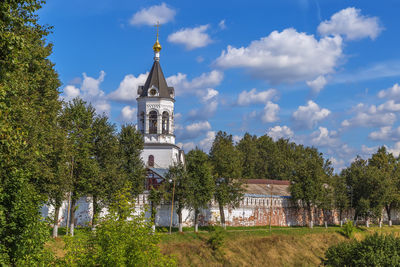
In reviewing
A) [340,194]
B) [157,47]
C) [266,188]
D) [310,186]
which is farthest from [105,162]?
[340,194]

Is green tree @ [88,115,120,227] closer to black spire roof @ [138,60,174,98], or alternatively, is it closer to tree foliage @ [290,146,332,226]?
black spire roof @ [138,60,174,98]

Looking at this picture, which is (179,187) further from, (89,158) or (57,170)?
(57,170)

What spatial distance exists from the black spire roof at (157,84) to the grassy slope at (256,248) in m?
18.4

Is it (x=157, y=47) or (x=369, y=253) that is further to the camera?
(x=157, y=47)

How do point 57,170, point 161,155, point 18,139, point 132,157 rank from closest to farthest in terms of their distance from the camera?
1. point 18,139
2. point 57,170
3. point 132,157
4. point 161,155

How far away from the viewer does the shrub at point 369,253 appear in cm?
2878

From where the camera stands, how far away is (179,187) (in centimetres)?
4744

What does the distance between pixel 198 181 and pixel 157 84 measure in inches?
570

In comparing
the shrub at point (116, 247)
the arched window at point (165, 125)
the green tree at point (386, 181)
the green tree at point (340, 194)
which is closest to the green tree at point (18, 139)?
the shrub at point (116, 247)

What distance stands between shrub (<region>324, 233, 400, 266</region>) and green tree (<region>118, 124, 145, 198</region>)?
20.2m

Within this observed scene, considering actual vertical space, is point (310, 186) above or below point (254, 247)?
above

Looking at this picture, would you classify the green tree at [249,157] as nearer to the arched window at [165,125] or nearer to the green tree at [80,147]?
the arched window at [165,125]

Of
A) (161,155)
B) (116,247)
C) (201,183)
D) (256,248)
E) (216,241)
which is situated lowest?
Answer: (256,248)

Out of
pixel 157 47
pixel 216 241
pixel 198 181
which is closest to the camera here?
pixel 216 241
